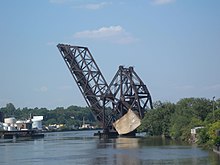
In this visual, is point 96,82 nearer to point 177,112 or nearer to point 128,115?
point 128,115

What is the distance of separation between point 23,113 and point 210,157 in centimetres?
16125

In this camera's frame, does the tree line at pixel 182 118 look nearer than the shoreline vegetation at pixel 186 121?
No

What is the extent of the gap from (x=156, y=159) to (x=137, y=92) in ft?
121

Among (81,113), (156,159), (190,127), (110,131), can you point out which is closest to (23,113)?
(81,113)

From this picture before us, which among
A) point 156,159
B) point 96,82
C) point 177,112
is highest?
point 96,82

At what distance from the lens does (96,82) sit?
67.2m

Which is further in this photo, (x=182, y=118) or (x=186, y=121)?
(x=182, y=118)

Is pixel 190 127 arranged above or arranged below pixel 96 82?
below

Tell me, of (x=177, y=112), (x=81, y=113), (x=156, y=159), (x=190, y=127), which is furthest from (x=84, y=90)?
(x=81, y=113)

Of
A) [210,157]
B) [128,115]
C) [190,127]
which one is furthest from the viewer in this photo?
[128,115]

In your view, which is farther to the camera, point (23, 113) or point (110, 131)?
point (23, 113)

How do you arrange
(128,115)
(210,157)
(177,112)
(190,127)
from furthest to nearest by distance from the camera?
(128,115) < (177,112) < (190,127) < (210,157)

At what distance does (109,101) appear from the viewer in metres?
69.7

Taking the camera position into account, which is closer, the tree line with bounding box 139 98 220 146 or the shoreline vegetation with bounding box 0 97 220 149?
the shoreline vegetation with bounding box 0 97 220 149
